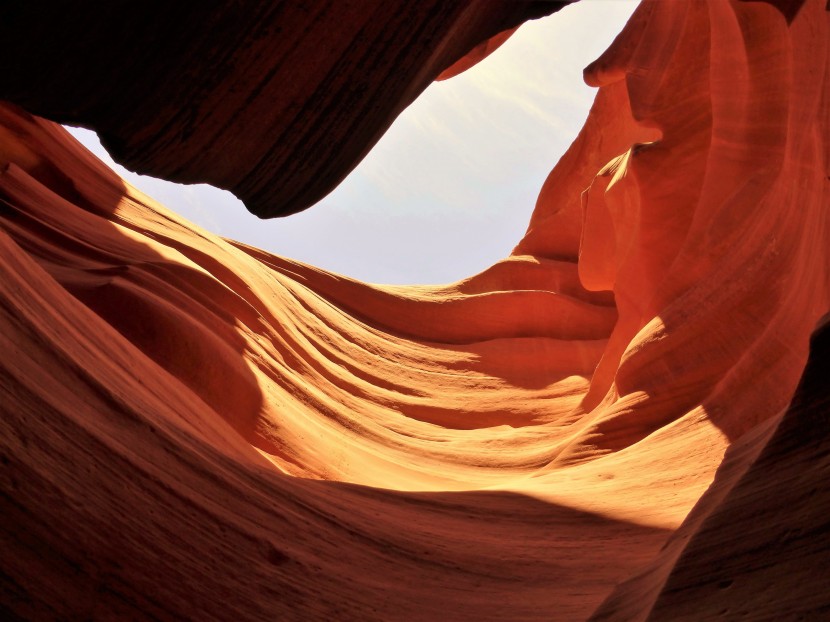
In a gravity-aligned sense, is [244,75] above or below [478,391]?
below

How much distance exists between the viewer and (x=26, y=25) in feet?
8.36

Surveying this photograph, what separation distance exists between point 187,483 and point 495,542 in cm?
162

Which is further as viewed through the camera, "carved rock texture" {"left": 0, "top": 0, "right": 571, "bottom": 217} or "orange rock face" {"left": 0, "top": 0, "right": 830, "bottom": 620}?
"carved rock texture" {"left": 0, "top": 0, "right": 571, "bottom": 217}

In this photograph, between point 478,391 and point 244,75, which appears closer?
point 244,75

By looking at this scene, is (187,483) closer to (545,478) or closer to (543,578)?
(543,578)

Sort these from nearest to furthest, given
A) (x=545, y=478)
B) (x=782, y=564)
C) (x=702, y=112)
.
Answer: (x=782, y=564)
(x=545, y=478)
(x=702, y=112)

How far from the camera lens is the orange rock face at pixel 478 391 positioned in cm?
254

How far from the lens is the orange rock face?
2541 millimetres

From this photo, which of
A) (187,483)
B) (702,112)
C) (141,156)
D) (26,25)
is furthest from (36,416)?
(702,112)

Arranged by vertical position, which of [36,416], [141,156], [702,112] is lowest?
[36,416]

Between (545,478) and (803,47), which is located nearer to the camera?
(545,478)

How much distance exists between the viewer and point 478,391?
1034 cm

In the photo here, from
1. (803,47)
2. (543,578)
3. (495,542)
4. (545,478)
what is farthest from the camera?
(803,47)

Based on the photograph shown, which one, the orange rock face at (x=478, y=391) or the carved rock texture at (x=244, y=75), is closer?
the orange rock face at (x=478, y=391)
